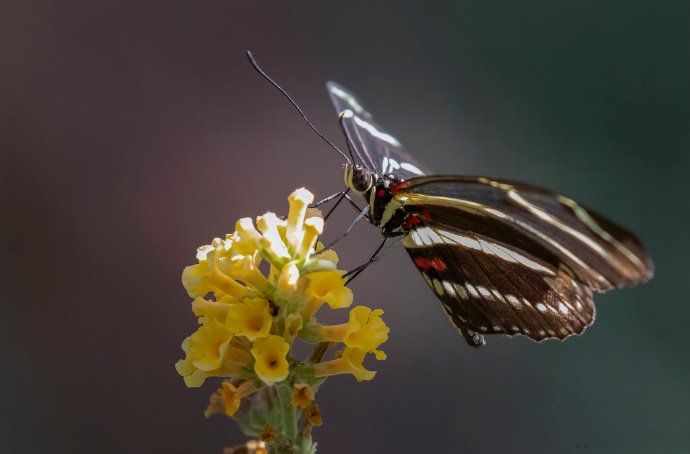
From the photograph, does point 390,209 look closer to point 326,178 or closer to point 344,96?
point 344,96

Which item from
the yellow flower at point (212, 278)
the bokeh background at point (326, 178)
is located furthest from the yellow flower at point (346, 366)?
the bokeh background at point (326, 178)

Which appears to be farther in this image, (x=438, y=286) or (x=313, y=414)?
(x=438, y=286)

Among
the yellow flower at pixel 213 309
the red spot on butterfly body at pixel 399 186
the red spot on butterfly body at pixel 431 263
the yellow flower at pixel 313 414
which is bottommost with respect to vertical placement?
the yellow flower at pixel 313 414

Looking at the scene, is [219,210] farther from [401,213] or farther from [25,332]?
[401,213]

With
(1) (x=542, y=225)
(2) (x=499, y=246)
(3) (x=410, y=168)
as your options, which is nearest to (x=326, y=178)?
(3) (x=410, y=168)

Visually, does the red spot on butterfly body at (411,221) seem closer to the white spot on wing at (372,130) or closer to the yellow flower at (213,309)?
the white spot on wing at (372,130)

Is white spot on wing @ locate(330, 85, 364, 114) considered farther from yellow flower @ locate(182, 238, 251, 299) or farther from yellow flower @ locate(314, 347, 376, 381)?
yellow flower @ locate(314, 347, 376, 381)

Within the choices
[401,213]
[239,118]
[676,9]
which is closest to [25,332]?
[239,118]
